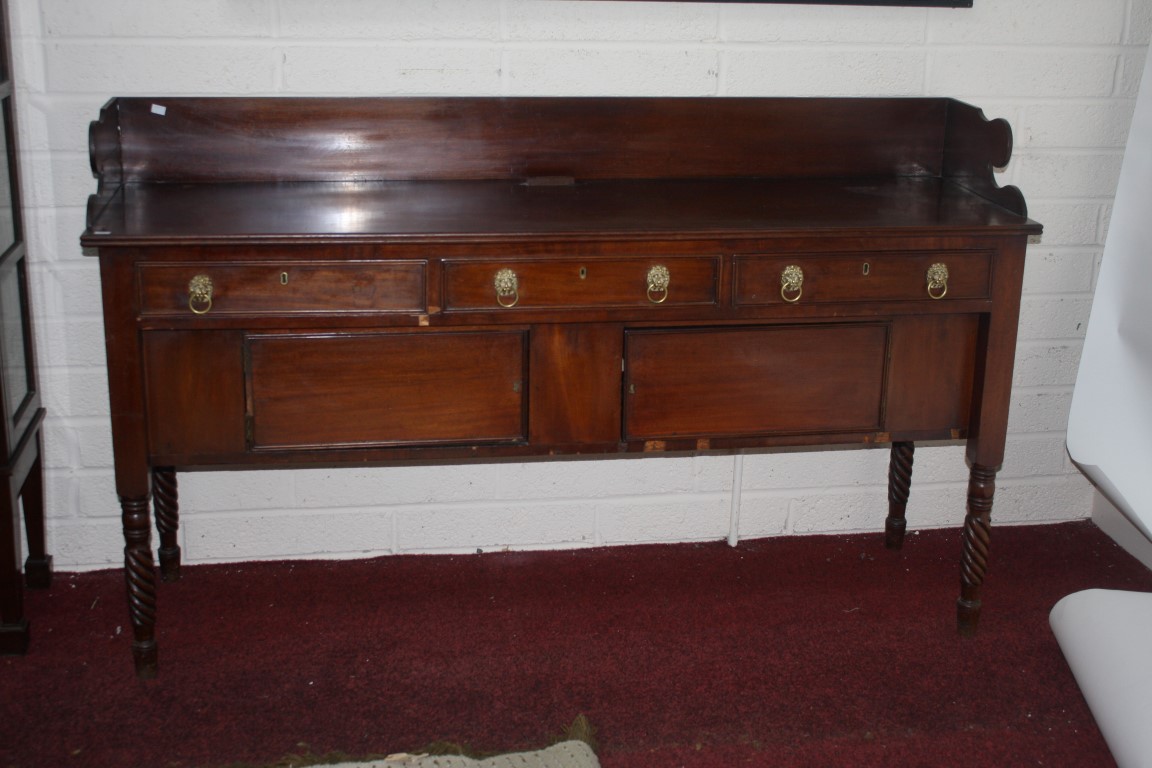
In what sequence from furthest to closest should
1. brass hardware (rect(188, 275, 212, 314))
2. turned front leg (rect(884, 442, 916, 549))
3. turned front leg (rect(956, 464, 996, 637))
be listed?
turned front leg (rect(884, 442, 916, 549)) → turned front leg (rect(956, 464, 996, 637)) → brass hardware (rect(188, 275, 212, 314))

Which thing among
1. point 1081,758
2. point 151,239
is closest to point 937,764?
point 1081,758

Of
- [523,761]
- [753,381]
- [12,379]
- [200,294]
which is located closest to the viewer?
[523,761]

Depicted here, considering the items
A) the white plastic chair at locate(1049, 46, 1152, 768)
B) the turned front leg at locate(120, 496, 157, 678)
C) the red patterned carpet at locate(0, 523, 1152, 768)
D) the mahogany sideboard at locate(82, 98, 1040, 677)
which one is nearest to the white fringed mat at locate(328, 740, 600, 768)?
the red patterned carpet at locate(0, 523, 1152, 768)

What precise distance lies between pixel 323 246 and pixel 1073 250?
176 cm

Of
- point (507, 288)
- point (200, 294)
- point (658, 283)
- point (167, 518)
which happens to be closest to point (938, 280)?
point (658, 283)

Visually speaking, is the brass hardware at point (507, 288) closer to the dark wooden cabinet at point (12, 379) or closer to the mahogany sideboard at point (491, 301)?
the mahogany sideboard at point (491, 301)

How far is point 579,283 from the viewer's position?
225cm

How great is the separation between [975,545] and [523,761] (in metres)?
1.16

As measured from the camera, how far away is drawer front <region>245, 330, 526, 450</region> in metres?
2.24

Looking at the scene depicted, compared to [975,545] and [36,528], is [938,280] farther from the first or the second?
[36,528]

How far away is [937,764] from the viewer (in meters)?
2.26

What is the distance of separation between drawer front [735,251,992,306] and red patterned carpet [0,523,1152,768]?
739 mm

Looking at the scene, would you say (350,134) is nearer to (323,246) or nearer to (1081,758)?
(323,246)

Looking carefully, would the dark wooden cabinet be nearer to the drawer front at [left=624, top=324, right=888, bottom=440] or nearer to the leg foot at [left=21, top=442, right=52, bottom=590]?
the leg foot at [left=21, top=442, right=52, bottom=590]
